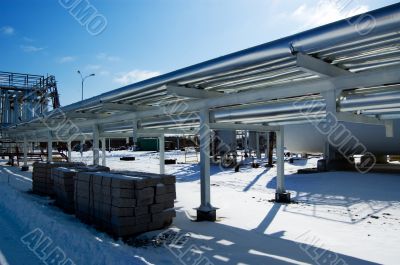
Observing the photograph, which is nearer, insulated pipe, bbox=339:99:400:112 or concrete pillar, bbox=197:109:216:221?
insulated pipe, bbox=339:99:400:112

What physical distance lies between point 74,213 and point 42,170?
4468 millimetres

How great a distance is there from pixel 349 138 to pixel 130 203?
1700 centimetres

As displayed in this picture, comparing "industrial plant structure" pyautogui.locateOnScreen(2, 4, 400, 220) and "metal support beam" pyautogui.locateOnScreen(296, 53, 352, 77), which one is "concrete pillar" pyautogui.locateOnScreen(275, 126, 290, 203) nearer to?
"industrial plant structure" pyautogui.locateOnScreen(2, 4, 400, 220)

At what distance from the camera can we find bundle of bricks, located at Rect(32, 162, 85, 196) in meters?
13.1

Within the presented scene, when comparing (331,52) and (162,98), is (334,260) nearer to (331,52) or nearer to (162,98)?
(331,52)

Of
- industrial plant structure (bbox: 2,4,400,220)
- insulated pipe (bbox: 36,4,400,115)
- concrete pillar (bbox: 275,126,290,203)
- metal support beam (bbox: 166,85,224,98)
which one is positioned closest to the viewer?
insulated pipe (bbox: 36,4,400,115)

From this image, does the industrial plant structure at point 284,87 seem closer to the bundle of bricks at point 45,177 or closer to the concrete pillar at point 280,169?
the concrete pillar at point 280,169

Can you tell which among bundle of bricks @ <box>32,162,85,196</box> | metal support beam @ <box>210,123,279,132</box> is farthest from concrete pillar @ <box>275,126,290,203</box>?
bundle of bricks @ <box>32,162,85,196</box>

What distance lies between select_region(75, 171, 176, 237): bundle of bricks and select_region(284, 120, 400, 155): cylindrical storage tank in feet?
38.6

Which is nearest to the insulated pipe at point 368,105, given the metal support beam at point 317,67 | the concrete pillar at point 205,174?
the metal support beam at point 317,67

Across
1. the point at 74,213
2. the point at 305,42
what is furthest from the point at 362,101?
the point at 74,213

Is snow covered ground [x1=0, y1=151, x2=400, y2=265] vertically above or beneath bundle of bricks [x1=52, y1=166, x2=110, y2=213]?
beneath

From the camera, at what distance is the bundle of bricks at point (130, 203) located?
740 cm

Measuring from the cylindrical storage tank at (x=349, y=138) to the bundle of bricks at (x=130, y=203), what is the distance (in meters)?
11.8
